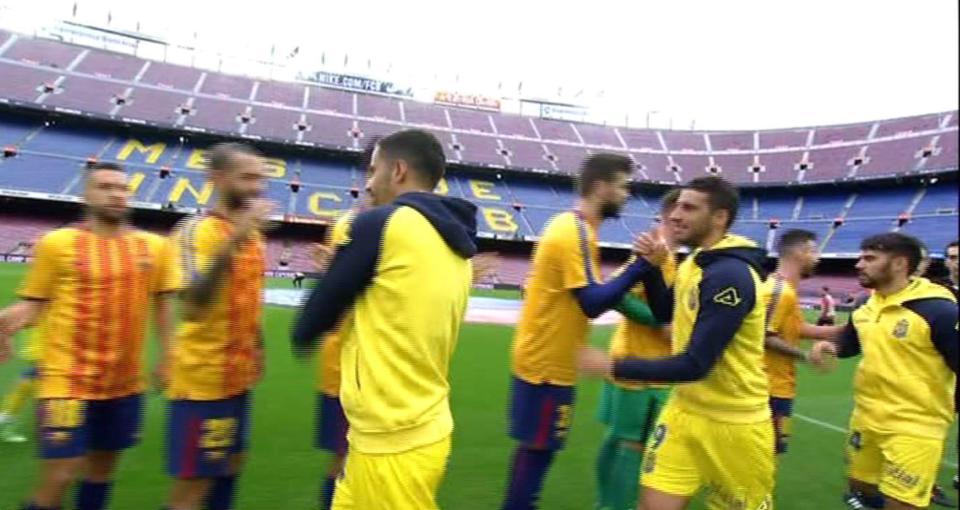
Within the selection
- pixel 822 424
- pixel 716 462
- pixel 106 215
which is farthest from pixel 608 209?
pixel 822 424

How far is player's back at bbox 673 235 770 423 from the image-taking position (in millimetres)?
2843

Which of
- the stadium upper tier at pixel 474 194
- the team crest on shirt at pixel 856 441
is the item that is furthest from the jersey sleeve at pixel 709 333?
the stadium upper tier at pixel 474 194

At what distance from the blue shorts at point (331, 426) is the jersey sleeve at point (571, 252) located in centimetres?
152

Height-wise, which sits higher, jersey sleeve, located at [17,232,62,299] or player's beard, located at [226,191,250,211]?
player's beard, located at [226,191,250,211]

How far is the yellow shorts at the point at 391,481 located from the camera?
6.59 ft

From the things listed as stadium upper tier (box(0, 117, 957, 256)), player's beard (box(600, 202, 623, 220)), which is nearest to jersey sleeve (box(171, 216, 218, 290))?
player's beard (box(600, 202, 623, 220))

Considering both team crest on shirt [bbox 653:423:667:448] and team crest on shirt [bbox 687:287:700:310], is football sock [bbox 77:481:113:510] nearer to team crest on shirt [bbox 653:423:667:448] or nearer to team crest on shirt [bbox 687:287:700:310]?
team crest on shirt [bbox 653:423:667:448]

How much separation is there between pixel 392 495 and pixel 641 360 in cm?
121

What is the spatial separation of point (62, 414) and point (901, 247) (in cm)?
457

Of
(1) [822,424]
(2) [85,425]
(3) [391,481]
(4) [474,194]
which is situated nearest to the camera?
(3) [391,481]

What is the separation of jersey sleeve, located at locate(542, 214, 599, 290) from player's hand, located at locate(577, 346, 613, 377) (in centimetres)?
73

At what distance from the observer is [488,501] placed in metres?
4.58

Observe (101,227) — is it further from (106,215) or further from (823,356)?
(823,356)

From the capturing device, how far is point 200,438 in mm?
2953
